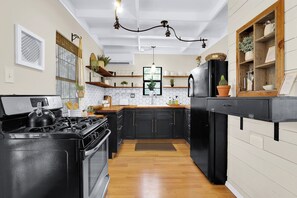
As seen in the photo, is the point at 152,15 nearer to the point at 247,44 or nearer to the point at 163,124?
the point at 247,44

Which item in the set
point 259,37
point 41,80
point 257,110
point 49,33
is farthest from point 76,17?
point 257,110

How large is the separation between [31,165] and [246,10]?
250 cm

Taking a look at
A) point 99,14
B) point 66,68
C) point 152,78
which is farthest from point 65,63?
point 152,78

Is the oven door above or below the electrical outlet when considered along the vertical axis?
below

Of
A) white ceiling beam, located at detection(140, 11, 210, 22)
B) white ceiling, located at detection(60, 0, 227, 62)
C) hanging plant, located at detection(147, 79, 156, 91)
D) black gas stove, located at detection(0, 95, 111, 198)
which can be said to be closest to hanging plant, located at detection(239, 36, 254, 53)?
white ceiling, located at detection(60, 0, 227, 62)

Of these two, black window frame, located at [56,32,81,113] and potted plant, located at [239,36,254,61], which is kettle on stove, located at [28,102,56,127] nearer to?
black window frame, located at [56,32,81,113]

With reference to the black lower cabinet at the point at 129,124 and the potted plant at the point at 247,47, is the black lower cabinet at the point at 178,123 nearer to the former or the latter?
the black lower cabinet at the point at 129,124

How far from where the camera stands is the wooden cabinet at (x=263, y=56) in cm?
160

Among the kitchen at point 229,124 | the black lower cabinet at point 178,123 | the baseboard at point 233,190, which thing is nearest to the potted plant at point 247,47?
the kitchen at point 229,124

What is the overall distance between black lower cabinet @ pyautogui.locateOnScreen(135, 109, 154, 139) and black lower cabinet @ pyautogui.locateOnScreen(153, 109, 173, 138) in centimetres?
11

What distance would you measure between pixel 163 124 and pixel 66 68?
292 cm

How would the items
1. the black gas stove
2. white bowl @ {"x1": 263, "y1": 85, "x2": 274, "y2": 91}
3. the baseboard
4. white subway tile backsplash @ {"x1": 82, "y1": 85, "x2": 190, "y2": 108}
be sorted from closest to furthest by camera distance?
the black gas stove < white bowl @ {"x1": 263, "y1": 85, "x2": 274, "y2": 91} < the baseboard < white subway tile backsplash @ {"x1": 82, "y1": 85, "x2": 190, "y2": 108}

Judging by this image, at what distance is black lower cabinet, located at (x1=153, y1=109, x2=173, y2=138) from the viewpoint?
5.21m

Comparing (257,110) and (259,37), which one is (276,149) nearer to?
(257,110)
